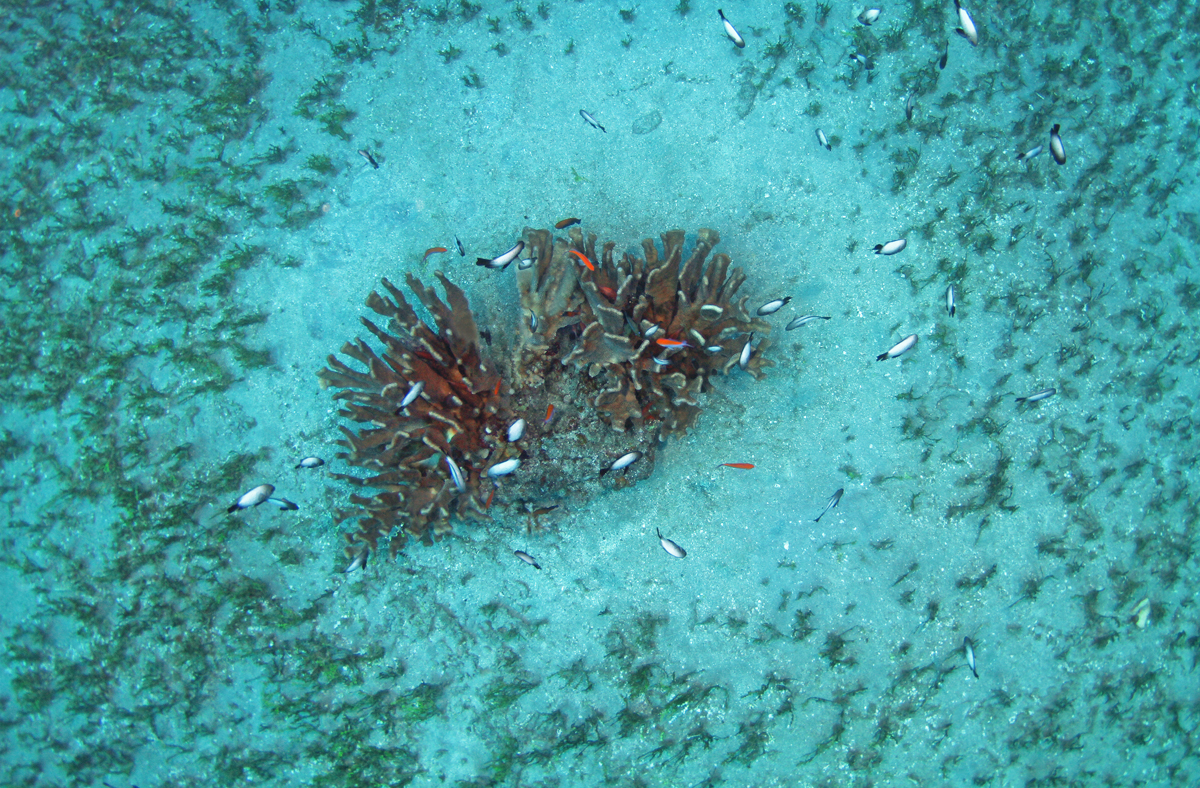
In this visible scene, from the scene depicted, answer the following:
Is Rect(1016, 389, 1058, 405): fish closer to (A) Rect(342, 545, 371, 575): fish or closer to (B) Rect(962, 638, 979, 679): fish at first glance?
(B) Rect(962, 638, 979, 679): fish

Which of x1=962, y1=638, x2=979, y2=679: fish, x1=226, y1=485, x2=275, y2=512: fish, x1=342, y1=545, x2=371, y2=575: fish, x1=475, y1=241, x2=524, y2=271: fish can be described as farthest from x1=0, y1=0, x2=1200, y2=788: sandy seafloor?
x1=226, y1=485, x2=275, y2=512: fish

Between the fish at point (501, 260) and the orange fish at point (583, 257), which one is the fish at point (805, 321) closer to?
the orange fish at point (583, 257)

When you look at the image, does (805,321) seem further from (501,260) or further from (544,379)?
(501,260)

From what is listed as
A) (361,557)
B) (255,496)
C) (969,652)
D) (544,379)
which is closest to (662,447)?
(544,379)

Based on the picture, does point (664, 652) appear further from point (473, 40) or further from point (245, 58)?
point (245, 58)

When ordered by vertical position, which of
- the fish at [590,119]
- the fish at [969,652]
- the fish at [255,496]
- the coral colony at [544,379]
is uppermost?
the fish at [590,119]

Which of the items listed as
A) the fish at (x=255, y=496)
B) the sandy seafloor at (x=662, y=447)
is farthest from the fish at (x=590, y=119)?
the fish at (x=255, y=496)
